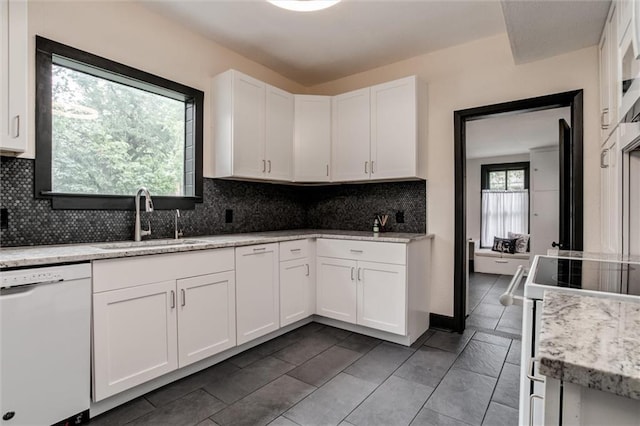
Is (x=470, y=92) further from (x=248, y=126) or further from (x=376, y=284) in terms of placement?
(x=248, y=126)

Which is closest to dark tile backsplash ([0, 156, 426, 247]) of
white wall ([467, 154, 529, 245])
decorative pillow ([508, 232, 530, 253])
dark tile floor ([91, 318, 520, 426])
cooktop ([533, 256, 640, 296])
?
dark tile floor ([91, 318, 520, 426])

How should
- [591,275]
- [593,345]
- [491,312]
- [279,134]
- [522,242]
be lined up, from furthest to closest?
[522,242] → [491,312] → [279,134] → [591,275] → [593,345]

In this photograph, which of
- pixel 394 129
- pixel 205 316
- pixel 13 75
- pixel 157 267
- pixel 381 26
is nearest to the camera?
pixel 13 75

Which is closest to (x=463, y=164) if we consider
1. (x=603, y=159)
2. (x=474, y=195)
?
(x=603, y=159)

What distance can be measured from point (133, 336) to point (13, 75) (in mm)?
1496

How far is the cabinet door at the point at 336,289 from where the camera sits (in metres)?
2.96

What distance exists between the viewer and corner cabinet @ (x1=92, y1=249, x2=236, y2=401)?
1752mm

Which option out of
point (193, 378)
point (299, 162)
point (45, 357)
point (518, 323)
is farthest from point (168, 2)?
point (518, 323)

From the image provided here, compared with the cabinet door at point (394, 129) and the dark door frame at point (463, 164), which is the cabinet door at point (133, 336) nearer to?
the cabinet door at point (394, 129)

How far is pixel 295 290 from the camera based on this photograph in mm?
2959

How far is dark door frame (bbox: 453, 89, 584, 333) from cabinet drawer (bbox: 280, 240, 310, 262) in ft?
4.56

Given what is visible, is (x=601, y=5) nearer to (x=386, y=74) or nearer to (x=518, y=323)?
(x=386, y=74)

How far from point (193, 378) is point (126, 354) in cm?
52

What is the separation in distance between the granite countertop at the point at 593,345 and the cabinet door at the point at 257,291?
204cm
